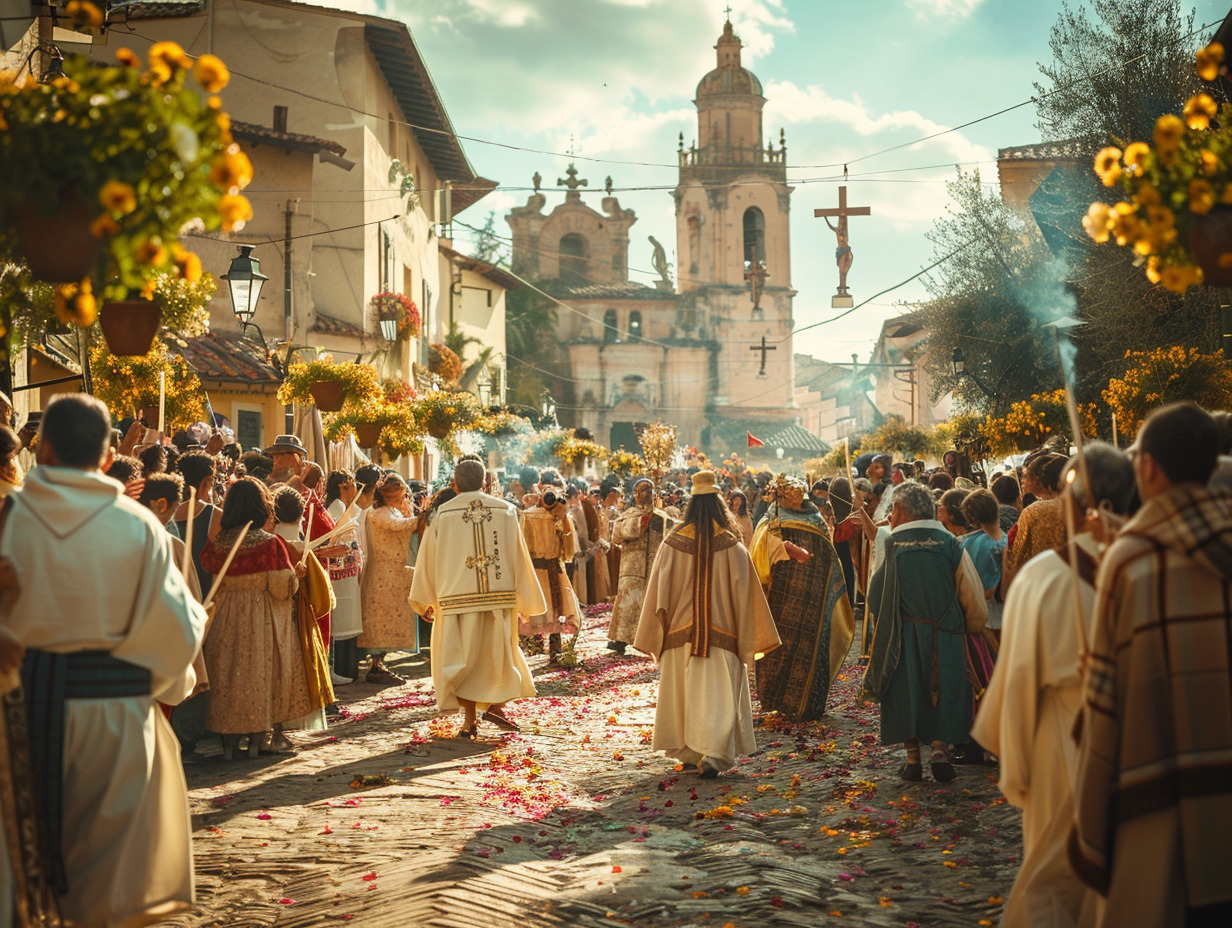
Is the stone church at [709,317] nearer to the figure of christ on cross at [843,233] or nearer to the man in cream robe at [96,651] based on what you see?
the figure of christ on cross at [843,233]

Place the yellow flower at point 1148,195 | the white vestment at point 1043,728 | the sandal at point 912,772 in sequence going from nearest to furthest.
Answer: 1. the yellow flower at point 1148,195
2. the white vestment at point 1043,728
3. the sandal at point 912,772

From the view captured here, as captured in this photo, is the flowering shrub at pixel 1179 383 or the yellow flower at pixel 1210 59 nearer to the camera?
the yellow flower at pixel 1210 59

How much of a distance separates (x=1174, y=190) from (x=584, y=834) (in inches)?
189

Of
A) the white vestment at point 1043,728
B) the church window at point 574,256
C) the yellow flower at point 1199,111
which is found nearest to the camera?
the yellow flower at point 1199,111

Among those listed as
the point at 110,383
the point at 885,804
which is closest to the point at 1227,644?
the point at 885,804

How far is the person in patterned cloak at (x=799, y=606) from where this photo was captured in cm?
1034

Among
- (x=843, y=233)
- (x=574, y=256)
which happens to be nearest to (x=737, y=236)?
(x=574, y=256)

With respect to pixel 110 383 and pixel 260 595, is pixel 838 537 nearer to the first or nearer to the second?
pixel 260 595

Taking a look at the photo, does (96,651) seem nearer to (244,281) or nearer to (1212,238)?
(1212,238)

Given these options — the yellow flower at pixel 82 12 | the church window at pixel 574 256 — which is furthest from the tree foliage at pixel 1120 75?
the church window at pixel 574 256

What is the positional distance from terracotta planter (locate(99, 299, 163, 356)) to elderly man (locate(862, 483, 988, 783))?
16.2 ft

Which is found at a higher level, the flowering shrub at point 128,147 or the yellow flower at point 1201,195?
the flowering shrub at point 128,147

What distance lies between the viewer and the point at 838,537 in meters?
13.0

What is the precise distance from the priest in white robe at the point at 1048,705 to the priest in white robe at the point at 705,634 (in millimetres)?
4030
